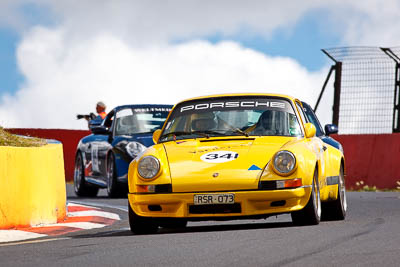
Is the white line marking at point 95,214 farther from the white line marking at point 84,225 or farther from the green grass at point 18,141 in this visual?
the green grass at point 18,141

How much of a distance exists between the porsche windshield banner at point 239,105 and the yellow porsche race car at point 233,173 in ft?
0.14

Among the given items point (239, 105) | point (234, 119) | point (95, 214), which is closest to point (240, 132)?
point (234, 119)

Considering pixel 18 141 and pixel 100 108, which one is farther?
pixel 100 108

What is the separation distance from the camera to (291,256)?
684 cm

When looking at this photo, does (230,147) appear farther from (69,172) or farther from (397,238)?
(69,172)

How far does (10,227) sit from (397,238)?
3.84 metres

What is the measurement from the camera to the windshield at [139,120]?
15895 mm

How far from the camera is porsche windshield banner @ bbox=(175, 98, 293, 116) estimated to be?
9.92 m

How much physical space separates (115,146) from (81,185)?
207 centimetres

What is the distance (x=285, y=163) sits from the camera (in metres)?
8.76

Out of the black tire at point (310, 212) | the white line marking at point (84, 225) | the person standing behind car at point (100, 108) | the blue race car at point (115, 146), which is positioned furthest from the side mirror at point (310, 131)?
the person standing behind car at point (100, 108)

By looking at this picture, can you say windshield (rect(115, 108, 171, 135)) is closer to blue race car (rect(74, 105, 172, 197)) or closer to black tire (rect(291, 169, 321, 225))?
blue race car (rect(74, 105, 172, 197))

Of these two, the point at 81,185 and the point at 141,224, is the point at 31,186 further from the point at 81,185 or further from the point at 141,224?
the point at 81,185

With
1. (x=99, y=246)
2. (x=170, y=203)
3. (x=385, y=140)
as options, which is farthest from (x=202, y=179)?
(x=385, y=140)
